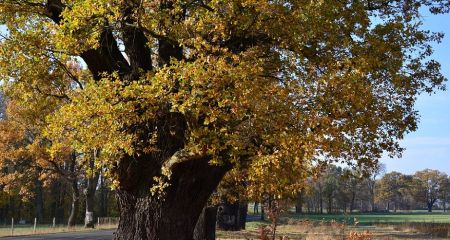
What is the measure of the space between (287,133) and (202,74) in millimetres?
1873

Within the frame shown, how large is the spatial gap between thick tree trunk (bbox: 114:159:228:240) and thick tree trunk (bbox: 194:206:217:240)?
6.68m

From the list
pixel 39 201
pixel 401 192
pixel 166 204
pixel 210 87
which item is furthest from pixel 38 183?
pixel 401 192

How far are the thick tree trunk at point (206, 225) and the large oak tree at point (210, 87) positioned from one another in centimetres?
656

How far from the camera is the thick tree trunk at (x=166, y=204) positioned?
1110 cm

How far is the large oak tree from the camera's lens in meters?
8.96

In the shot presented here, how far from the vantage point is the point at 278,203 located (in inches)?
514

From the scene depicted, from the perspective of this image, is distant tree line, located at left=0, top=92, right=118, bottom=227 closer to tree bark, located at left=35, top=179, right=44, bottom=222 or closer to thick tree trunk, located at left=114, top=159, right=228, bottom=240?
tree bark, located at left=35, top=179, right=44, bottom=222

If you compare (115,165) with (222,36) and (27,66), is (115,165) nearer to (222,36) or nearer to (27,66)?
(27,66)

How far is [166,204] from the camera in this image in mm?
11227

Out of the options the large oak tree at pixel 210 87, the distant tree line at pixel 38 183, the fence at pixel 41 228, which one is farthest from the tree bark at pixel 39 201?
the large oak tree at pixel 210 87

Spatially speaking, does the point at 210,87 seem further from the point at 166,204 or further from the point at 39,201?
the point at 39,201

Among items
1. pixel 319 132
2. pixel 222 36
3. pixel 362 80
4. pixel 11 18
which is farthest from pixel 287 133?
pixel 11 18

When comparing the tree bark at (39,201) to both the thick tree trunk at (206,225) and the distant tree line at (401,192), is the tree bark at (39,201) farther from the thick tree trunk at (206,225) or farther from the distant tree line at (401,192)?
the distant tree line at (401,192)

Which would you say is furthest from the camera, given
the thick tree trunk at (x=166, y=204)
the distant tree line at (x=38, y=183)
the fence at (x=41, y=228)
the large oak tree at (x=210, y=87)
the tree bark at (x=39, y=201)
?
the tree bark at (x=39, y=201)
